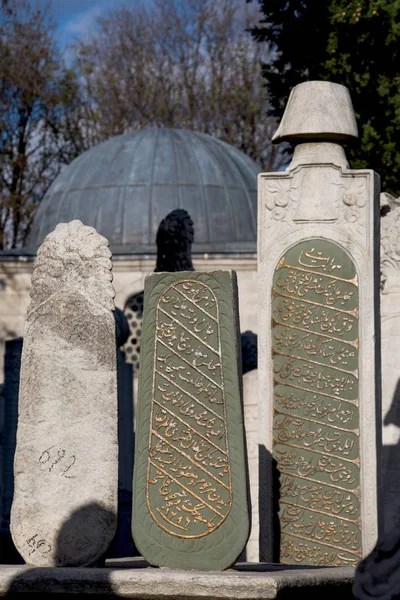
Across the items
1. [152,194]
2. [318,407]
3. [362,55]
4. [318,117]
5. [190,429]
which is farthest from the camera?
[152,194]

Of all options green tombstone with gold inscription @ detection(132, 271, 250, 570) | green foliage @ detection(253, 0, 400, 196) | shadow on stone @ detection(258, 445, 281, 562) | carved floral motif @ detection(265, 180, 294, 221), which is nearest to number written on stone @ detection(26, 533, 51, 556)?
green tombstone with gold inscription @ detection(132, 271, 250, 570)

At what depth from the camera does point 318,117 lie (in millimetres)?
11047

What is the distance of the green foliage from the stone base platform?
356 inches

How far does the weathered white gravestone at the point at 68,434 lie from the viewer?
929 centimetres

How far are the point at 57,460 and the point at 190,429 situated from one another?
0.88 metres

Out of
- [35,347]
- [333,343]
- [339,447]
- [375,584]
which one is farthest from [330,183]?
[375,584]

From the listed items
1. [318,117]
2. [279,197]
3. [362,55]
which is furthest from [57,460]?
[362,55]

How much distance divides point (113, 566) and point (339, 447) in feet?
6.24

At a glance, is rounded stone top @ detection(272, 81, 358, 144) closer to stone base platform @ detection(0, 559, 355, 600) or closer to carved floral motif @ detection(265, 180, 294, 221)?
carved floral motif @ detection(265, 180, 294, 221)

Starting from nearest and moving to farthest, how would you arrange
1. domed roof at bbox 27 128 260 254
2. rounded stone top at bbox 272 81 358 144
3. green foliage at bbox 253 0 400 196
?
rounded stone top at bbox 272 81 358 144 → green foliage at bbox 253 0 400 196 → domed roof at bbox 27 128 260 254

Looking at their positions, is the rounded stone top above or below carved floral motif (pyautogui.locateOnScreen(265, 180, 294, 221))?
above

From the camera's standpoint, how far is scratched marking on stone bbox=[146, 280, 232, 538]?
9008mm

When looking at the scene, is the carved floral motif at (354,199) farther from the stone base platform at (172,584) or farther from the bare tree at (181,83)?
the bare tree at (181,83)

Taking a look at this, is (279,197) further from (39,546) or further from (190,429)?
(39,546)
